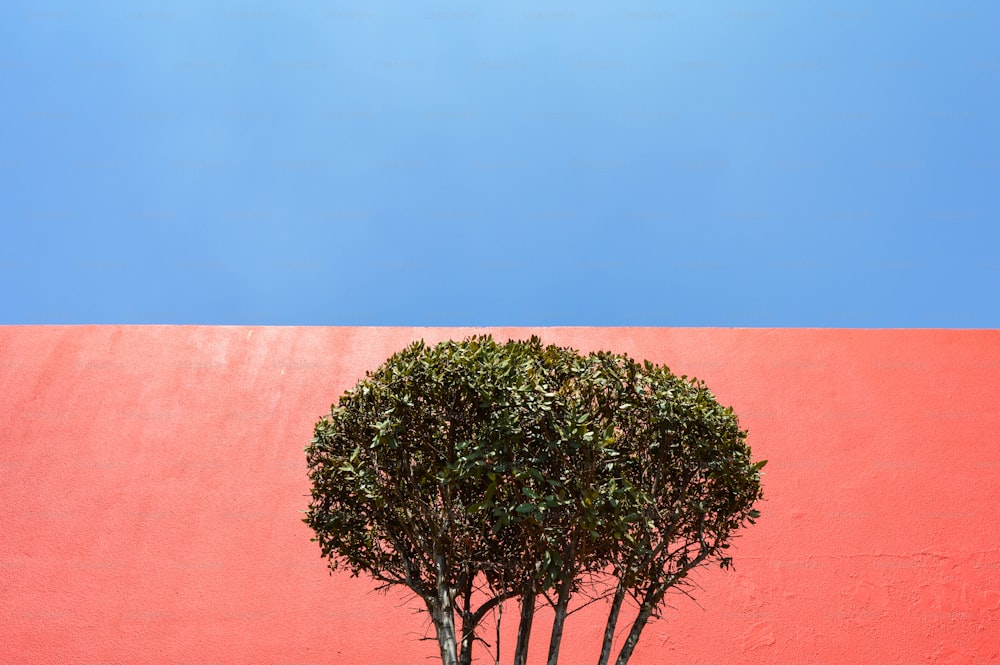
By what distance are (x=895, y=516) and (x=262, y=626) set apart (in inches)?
228

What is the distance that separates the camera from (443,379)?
3.49 metres

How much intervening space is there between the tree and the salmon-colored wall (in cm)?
249

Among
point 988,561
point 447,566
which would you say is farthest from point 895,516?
point 447,566

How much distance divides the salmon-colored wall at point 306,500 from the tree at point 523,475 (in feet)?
8.16

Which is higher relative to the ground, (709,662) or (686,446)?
(686,446)

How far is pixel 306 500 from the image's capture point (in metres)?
6.66

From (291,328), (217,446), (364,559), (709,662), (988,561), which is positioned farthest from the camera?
(291,328)

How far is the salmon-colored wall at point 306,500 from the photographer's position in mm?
5902

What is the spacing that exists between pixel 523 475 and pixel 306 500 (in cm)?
407

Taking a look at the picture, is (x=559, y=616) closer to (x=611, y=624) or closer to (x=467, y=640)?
(x=611, y=624)

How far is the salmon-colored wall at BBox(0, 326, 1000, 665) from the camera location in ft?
19.4

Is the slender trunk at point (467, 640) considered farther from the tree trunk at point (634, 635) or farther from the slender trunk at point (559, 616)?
the tree trunk at point (634, 635)

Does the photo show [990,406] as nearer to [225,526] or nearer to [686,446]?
[686,446]

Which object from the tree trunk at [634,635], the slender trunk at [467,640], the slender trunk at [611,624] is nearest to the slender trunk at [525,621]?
the slender trunk at [467,640]
